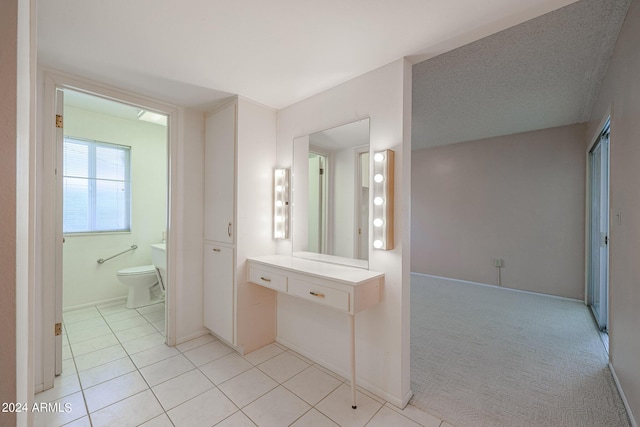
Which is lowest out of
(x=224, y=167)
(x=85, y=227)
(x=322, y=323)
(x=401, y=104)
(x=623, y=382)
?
(x=623, y=382)

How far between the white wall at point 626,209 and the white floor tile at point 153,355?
3159 mm

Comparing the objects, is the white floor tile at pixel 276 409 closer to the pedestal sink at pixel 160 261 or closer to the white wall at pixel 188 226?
the white wall at pixel 188 226

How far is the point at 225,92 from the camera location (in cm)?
223

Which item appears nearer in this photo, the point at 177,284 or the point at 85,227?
the point at 177,284

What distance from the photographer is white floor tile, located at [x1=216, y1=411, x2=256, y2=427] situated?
151cm

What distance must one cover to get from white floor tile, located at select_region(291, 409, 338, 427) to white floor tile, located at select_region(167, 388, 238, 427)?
42 centimetres

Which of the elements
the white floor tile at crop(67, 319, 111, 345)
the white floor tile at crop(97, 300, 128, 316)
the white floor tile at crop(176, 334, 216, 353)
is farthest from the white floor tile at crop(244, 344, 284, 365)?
the white floor tile at crop(97, 300, 128, 316)

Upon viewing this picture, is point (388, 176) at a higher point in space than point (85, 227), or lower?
higher

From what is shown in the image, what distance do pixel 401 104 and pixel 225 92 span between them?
1.48m

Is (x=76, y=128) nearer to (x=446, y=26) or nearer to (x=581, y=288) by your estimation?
(x=446, y=26)

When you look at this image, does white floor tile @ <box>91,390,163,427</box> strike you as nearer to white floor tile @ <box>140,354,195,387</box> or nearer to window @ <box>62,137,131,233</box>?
white floor tile @ <box>140,354,195,387</box>

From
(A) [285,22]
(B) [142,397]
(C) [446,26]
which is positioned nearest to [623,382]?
(C) [446,26]

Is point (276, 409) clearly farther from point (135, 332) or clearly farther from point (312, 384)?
point (135, 332)

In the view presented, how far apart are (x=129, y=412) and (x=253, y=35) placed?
238 cm
